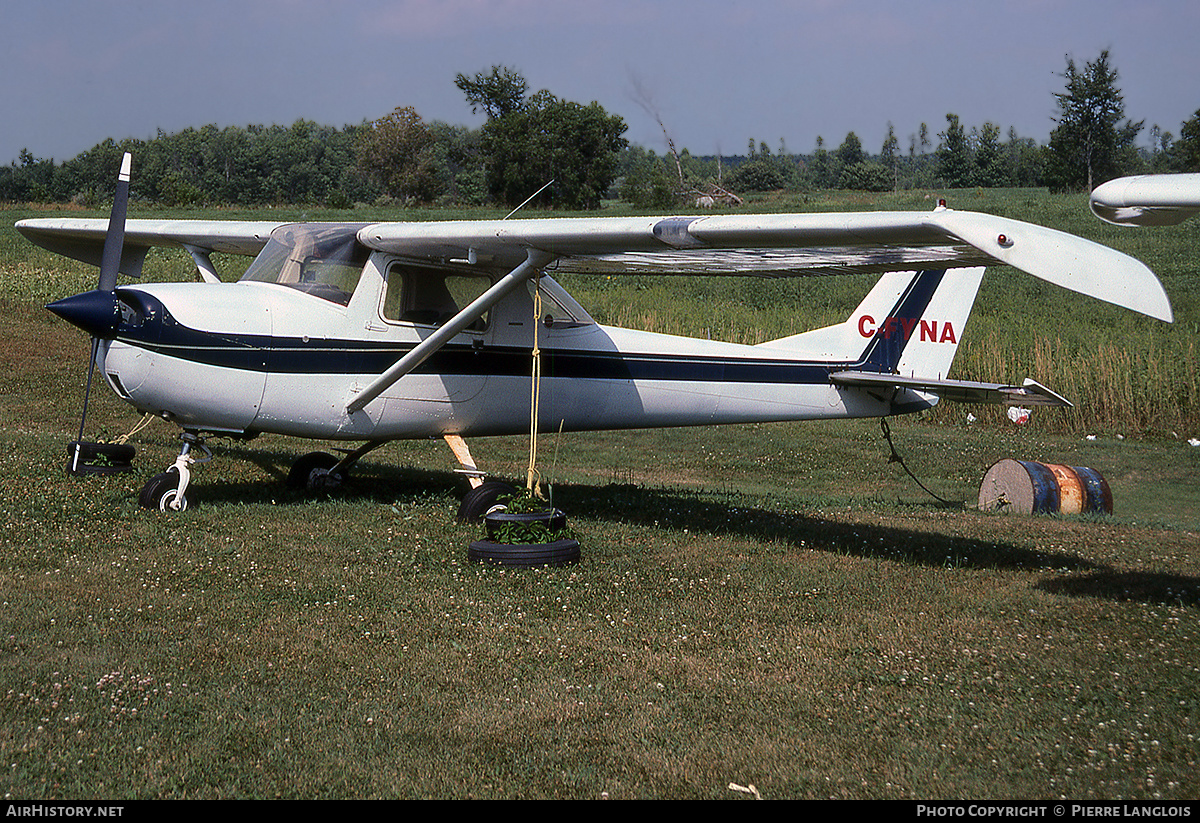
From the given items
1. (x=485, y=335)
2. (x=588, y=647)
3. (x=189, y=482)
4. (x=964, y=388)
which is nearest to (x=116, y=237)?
(x=189, y=482)

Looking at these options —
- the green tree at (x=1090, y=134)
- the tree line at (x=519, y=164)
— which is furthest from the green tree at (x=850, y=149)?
the green tree at (x=1090, y=134)

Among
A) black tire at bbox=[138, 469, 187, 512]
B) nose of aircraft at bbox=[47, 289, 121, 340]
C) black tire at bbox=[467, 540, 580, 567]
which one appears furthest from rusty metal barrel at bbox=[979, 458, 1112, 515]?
nose of aircraft at bbox=[47, 289, 121, 340]

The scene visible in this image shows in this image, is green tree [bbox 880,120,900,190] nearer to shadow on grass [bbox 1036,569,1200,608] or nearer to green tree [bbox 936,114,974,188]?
green tree [bbox 936,114,974,188]

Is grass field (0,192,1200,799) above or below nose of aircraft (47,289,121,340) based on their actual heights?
below

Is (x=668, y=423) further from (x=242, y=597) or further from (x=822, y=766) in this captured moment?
(x=822, y=766)

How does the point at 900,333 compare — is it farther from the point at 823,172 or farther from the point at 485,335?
the point at 823,172

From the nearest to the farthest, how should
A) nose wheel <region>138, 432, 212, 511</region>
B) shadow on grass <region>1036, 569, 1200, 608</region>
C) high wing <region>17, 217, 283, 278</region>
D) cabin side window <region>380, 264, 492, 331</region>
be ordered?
shadow on grass <region>1036, 569, 1200, 608</region>
nose wheel <region>138, 432, 212, 511</region>
cabin side window <region>380, 264, 492, 331</region>
high wing <region>17, 217, 283, 278</region>

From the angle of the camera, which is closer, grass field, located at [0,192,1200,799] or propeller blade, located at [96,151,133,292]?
grass field, located at [0,192,1200,799]

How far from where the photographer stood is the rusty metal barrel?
11734 millimetres

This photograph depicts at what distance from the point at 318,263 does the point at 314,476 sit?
2625 millimetres

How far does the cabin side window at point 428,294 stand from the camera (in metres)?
9.60

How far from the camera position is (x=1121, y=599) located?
282 inches

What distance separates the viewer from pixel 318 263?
9.41 m

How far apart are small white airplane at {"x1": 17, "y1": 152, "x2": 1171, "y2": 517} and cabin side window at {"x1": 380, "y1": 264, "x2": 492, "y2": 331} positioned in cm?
1
